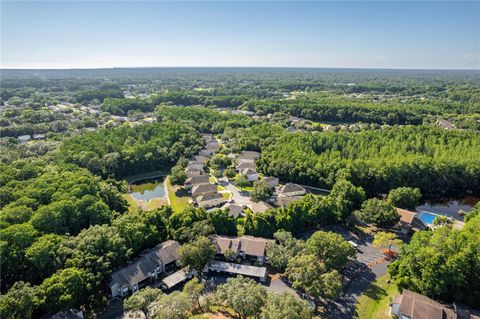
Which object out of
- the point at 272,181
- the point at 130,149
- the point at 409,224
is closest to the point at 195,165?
the point at 130,149

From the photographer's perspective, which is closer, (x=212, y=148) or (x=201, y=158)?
(x=201, y=158)

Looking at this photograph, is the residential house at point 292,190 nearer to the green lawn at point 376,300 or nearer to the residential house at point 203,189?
the residential house at point 203,189

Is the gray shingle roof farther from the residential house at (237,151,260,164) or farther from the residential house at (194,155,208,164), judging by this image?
the residential house at (237,151,260,164)

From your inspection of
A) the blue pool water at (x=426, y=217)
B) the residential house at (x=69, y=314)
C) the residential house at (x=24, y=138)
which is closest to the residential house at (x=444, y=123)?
the blue pool water at (x=426, y=217)

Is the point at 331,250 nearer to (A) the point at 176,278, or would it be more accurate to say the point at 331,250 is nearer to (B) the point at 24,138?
(A) the point at 176,278

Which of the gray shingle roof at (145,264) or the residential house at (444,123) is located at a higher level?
the residential house at (444,123)

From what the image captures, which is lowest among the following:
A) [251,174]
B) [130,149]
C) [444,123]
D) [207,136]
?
[251,174]
